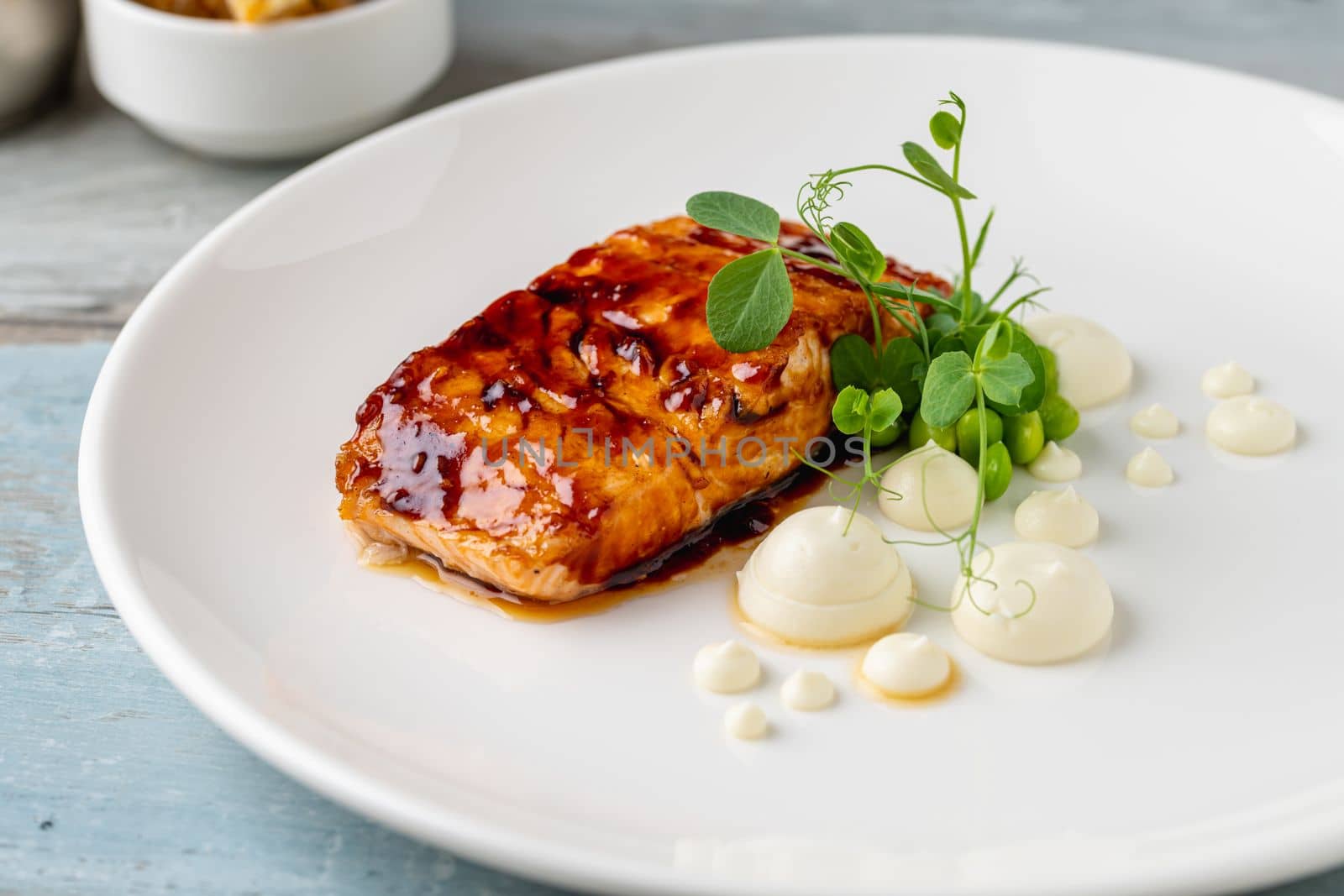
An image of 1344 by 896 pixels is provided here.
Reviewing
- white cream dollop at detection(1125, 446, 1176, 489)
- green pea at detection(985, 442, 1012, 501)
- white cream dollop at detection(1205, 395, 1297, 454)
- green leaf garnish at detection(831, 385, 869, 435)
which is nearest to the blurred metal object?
green leaf garnish at detection(831, 385, 869, 435)

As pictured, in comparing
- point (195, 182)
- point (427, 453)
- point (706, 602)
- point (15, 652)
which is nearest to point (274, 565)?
point (427, 453)

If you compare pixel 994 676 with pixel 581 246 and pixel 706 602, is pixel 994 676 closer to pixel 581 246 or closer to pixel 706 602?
pixel 706 602

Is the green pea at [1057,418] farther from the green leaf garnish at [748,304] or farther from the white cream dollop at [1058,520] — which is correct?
the green leaf garnish at [748,304]

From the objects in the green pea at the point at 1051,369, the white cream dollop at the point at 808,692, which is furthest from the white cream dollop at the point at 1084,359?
the white cream dollop at the point at 808,692

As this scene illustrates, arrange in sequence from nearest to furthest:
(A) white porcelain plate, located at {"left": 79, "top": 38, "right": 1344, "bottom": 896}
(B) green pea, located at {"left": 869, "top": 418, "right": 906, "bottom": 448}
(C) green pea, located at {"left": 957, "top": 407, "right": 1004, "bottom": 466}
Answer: (A) white porcelain plate, located at {"left": 79, "top": 38, "right": 1344, "bottom": 896}, (C) green pea, located at {"left": 957, "top": 407, "right": 1004, "bottom": 466}, (B) green pea, located at {"left": 869, "top": 418, "right": 906, "bottom": 448}

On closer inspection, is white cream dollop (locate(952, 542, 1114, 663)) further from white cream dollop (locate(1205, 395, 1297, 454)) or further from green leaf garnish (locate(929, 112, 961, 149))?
green leaf garnish (locate(929, 112, 961, 149))
